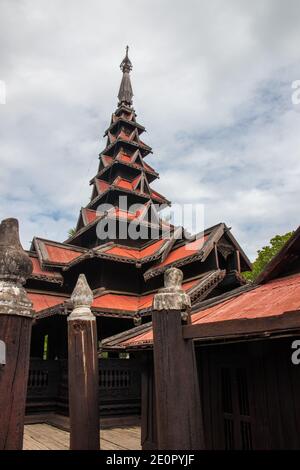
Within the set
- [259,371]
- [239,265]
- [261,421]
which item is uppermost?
[239,265]

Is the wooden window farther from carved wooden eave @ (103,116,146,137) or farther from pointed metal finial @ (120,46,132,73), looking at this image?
pointed metal finial @ (120,46,132,73)

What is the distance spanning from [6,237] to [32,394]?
413 inches

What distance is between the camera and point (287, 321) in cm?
258

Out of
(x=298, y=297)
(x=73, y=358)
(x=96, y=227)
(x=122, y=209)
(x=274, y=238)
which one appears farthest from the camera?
(x=274, y=238)

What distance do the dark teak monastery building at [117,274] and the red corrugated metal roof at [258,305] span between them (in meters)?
4.45

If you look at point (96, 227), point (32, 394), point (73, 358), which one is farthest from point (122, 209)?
point (73, 358)

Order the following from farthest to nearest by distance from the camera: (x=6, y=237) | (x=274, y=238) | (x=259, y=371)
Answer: (x=274, y=238) → (x=259, y=371) → (x=6, y=237)

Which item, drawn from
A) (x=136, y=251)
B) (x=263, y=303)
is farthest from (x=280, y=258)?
(x=136, y=251)

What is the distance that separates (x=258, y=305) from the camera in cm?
520

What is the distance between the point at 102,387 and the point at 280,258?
24.6ft

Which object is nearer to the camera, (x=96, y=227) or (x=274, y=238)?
(x=96, y=227)

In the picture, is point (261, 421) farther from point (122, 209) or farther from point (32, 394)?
point (122, 209)
